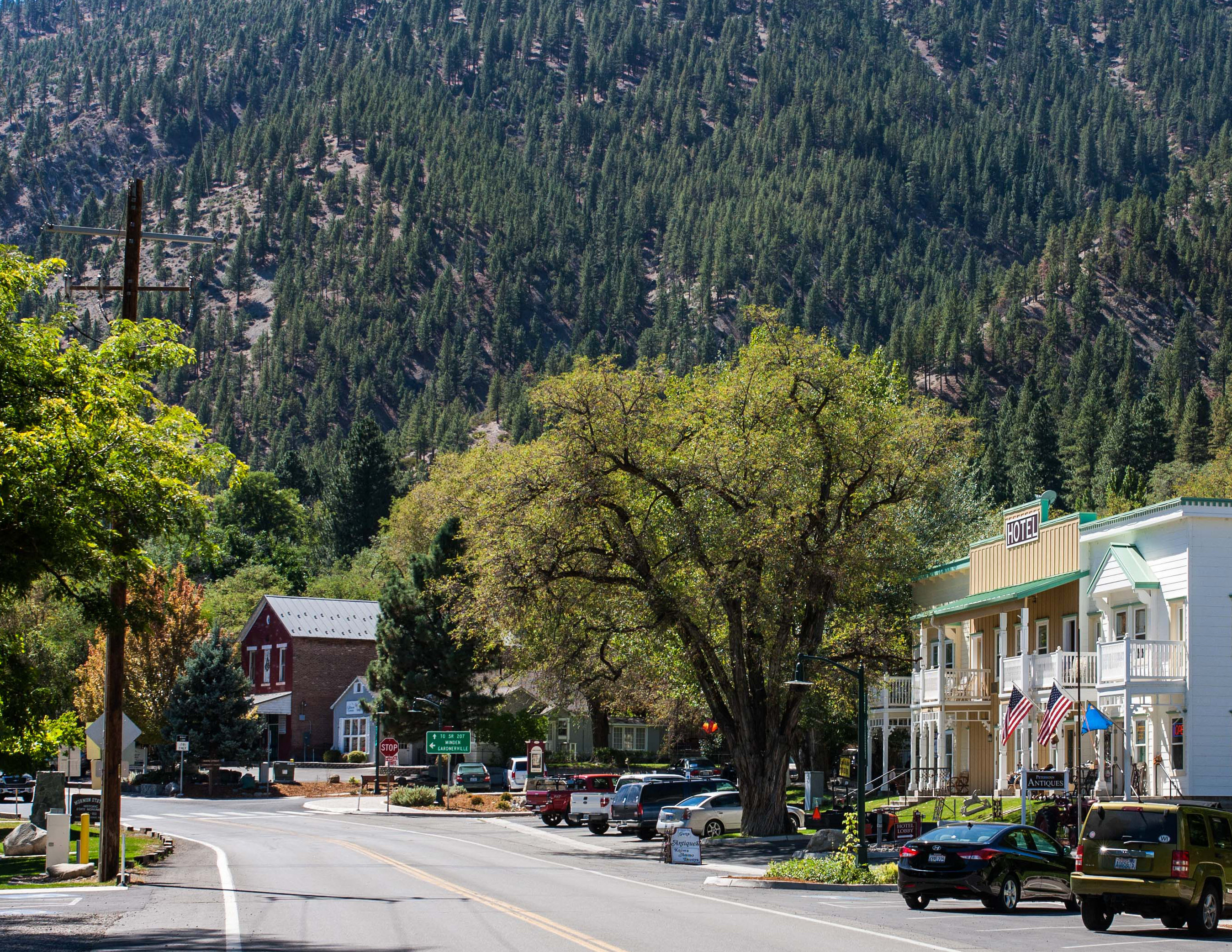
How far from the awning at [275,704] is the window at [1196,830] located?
70.6 meters

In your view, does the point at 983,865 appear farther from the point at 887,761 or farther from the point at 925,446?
the point at 887,761

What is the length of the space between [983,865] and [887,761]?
105ft

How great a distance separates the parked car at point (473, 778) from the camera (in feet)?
202

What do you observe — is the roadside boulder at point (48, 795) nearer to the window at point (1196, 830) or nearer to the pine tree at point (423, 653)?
the window at point (1196, 830)

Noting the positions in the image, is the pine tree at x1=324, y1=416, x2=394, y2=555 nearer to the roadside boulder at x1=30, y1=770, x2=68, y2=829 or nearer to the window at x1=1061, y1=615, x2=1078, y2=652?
the roadside boulder at x1=30, y1=770, x2=68, y2=829

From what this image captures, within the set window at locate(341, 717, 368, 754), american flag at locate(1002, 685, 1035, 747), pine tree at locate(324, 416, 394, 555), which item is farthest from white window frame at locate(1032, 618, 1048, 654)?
pine tree at locate(324, 416, 394, 555)

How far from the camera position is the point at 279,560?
134 metres

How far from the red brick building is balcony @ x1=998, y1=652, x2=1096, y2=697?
49499 millimetres

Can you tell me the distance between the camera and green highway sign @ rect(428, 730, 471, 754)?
191 feet

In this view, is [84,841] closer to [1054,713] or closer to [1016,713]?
[1016,713]

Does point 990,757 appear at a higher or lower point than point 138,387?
lower

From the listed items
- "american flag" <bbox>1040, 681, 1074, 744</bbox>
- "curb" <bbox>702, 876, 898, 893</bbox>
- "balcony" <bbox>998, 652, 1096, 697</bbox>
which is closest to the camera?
"curb" <bbox>702, 876, 898, 893</bbox>

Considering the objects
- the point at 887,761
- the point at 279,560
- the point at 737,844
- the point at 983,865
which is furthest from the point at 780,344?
the point at 279,560

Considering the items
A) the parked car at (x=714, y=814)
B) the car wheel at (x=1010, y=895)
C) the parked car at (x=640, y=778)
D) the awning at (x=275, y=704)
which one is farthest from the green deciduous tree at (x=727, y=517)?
the awning at (x=275, y=704)
